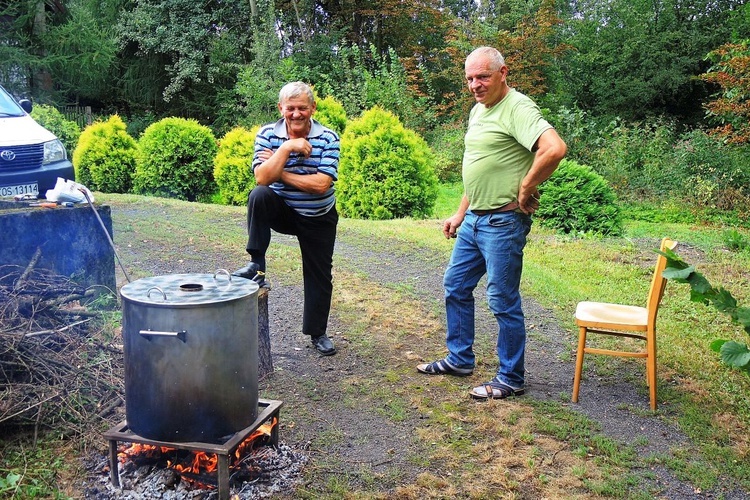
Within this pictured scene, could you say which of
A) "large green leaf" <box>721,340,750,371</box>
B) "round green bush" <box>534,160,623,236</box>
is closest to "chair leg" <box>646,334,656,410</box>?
"large green leaf" <box>721,340,750,371</box>

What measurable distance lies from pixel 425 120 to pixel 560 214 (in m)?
8.39

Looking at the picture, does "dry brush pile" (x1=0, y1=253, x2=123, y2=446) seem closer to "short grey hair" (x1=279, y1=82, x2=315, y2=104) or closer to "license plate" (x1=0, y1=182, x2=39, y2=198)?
"short grey hair" (x1=279, y1=82, x2=315, y2=104)

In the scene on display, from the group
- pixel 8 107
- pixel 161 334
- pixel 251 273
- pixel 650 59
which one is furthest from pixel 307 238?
pixel 650 59

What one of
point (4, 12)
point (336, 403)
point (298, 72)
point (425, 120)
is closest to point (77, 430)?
point (336, 403)

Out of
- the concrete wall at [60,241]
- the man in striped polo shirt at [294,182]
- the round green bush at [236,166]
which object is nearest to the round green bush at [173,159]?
the round green bush at [236,166]

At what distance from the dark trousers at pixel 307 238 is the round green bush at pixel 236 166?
7513 mm

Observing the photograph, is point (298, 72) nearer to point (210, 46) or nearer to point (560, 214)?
point (210, 46)

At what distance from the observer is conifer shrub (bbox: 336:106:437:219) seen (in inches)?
402

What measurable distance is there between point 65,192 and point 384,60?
15.0 metres

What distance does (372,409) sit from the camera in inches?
147

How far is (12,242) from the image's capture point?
13.2 feet

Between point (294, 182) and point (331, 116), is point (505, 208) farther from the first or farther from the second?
point (331, 116)

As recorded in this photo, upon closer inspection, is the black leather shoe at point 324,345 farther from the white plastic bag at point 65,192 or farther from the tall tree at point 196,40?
the tall tree at point 196,40

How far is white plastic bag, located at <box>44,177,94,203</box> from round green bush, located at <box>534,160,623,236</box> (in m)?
6.23
